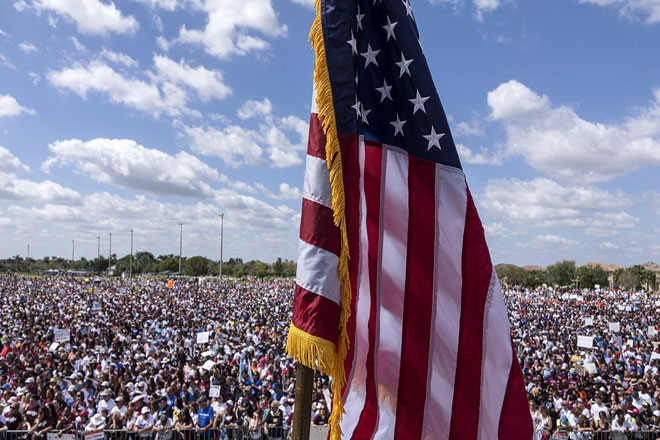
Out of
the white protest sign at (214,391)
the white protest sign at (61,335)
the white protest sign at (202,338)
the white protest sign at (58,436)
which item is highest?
the white protest sign at (61,335)

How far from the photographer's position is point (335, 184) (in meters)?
2.96

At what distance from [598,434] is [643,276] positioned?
92.1 meters

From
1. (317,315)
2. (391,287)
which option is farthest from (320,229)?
(391,287)

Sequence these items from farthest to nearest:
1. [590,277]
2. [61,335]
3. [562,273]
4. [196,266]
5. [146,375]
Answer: [196,266] < [562,273] < [590,277] < [61,335] < [146,375]

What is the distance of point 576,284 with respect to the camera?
274ft

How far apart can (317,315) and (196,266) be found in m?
105

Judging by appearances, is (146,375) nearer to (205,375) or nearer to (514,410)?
(205,375)

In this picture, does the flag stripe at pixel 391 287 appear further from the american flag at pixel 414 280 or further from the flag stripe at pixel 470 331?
the flag stripe at pixel 470 331

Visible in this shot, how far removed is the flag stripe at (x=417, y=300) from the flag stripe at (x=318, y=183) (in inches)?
26.2

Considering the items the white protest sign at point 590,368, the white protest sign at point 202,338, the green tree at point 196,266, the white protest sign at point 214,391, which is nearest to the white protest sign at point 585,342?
the white protest sign at point 590,368

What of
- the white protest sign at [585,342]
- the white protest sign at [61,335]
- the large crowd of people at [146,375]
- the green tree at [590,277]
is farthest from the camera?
the green tree at [590,277]

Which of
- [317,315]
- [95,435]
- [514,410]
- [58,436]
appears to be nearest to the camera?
[317,315]

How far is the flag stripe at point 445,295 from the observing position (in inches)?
132

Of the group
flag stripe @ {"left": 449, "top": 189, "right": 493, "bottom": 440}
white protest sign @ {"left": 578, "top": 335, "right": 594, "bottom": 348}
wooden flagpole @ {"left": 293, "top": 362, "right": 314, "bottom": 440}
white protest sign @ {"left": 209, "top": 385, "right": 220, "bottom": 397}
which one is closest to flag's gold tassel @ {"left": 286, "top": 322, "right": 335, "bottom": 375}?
wooden flagpole @ {"left": 293, "top": 362, "right": 314, "bottom": 440}
